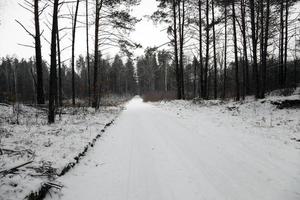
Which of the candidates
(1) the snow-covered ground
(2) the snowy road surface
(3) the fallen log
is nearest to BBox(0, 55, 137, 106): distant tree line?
(3) the fallen log

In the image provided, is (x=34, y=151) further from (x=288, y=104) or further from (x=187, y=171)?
(x=288, y=104)

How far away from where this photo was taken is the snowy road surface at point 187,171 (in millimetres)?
3754

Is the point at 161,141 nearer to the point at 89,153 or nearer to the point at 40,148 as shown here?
the point at 89,153

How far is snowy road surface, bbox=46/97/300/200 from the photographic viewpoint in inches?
148

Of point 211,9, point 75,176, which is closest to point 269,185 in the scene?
point 75,176

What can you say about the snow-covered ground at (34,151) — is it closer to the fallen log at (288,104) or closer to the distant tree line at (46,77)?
the fallen log at (288,104)

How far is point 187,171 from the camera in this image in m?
4.64

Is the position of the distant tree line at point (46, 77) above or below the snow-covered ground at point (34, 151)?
above

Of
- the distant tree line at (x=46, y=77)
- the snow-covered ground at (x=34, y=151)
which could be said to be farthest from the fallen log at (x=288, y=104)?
the distant tree line at (x=46, y=77)

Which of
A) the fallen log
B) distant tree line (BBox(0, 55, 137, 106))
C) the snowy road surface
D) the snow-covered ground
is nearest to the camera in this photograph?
the snow-covered ground

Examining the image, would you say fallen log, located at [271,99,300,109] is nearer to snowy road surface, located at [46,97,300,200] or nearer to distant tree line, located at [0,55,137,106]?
snowy road surface, located at [46,97,300,200]

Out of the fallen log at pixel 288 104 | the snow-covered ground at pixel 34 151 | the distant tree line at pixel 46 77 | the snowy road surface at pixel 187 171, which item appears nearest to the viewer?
the snow-covered ground at pixel 34 151

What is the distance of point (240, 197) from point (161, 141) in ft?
12.4

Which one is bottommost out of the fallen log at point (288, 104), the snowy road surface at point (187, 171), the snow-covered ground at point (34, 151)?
the snowy road surface at point (187, 171)
